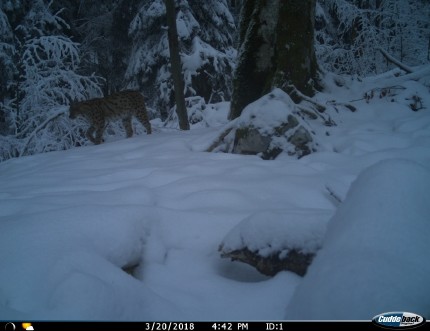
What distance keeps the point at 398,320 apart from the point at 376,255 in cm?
26

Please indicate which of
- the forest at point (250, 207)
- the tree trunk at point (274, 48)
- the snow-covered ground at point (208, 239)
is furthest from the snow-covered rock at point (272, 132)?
the tree trunk at point (274, 48)

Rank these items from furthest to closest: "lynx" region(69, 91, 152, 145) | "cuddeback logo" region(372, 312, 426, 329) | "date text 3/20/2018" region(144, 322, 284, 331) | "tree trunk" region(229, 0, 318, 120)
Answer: "lynx" region(69, 91, 152, 145)
"tree trunk" region(229, 0, 318, 120)
"date text 3/20/2018" region(144, 322, 284, 331)
"cuddeback logo" region(372, 312, 426, 329)

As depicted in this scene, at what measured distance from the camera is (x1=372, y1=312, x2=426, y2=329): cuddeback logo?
1.24m

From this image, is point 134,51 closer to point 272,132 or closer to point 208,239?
point 272,132

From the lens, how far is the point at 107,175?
3869mm

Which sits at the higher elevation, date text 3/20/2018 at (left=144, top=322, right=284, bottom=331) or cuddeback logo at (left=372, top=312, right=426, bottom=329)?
cuddeback logo at (left=372, top=312, right=426, bottom=329)

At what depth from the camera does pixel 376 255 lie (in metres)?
1.45

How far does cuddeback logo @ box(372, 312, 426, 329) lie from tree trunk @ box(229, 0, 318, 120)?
4.71 metres

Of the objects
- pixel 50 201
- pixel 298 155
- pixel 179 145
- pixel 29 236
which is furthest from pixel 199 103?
pixel 29 236

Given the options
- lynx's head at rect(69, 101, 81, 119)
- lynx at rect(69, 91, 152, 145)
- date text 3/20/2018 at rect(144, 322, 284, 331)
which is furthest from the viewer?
lynx's head at rect(69, 101, 81, 119)

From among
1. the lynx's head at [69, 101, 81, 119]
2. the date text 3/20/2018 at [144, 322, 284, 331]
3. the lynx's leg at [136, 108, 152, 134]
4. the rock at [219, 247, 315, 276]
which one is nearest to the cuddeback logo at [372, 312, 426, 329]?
the date text 3/20/2018 at [144, 322, 284, 331]

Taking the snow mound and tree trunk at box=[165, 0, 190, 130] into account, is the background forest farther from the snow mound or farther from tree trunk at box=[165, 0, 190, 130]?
the snow mound

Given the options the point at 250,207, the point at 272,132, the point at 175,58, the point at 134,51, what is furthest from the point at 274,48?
the point at 134,51

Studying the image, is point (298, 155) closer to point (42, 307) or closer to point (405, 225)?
point (405, 225)
